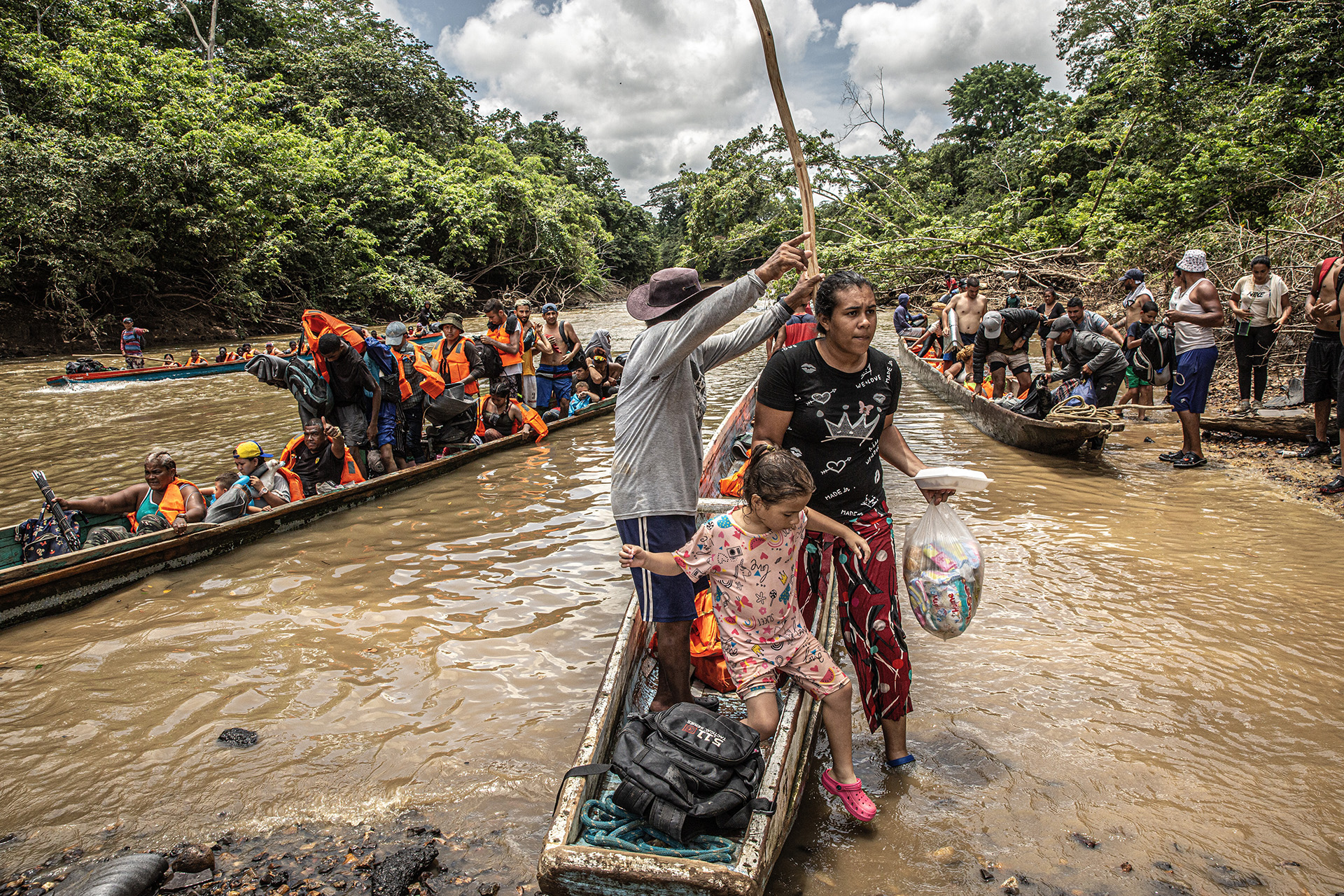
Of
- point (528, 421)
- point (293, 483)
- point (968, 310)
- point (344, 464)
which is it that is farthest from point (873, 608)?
point (968, 310)

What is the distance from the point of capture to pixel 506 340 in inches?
345

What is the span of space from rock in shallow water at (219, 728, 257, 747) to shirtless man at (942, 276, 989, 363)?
8.76 metres

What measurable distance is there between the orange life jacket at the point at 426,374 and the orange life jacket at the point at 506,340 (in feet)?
3.65

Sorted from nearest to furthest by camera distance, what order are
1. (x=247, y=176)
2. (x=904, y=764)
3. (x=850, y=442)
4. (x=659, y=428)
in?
(x=850, y=442), (x=659, y=428), (x=904, y=764), (x=247, y=176)

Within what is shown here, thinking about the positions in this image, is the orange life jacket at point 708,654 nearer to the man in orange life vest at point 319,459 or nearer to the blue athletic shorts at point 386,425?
the man in orange life vest at point 319,459

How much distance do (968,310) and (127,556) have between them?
9.39 meters

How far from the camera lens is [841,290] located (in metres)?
2.35

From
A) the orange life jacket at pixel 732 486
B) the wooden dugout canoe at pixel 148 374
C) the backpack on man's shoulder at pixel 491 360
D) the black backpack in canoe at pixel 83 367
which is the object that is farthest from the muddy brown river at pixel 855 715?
the black backpack in canoe at pixel 83 367

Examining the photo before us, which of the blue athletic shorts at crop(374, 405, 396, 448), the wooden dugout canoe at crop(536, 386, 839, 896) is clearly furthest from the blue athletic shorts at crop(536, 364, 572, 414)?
the wooden dugout canoe at crop(536, 386, 839, 896)

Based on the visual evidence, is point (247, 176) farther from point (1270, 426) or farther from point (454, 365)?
point (1270, 426)

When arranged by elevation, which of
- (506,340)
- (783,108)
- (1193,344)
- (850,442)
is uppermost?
(783,108)

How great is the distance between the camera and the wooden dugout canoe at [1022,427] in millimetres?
6613

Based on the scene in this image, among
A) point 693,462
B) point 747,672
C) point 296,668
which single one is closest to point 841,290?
point 693,462

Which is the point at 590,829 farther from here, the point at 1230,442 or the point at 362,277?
the point at 362,277
